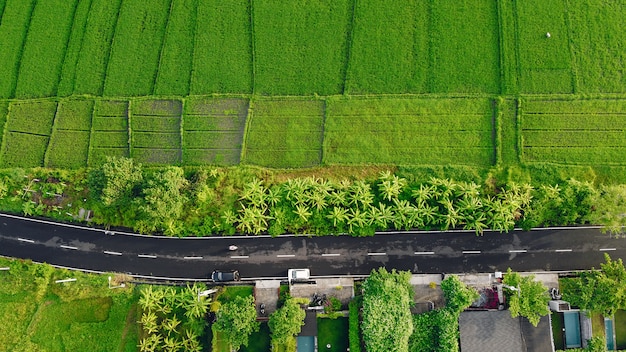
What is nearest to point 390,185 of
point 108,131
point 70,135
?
point 108,131

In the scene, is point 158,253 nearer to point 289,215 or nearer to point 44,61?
point 289,215

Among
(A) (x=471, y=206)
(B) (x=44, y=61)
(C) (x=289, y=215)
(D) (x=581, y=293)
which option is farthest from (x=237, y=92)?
(D) (x=581, y=293)

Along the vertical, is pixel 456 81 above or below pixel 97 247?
above

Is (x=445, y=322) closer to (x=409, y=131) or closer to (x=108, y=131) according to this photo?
(x=409, y=131)

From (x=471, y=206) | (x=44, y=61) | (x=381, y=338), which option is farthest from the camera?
(x=44, y=61)

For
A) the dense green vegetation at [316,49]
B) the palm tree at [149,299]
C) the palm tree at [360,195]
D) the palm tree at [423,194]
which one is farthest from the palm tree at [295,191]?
the palm tree at [149,299]

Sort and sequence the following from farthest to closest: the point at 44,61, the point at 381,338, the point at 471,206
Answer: the point at 44,61 → the point at 471,206 → the point at 381,338
